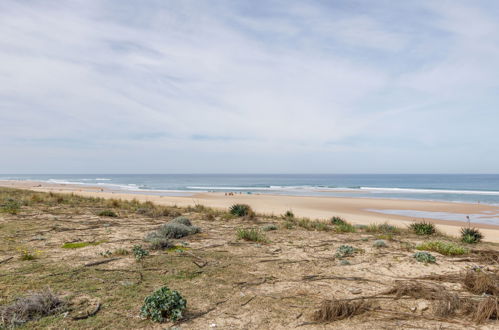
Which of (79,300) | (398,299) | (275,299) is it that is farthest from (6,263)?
(398,299)

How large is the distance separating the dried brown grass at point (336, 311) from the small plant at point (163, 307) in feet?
6.44

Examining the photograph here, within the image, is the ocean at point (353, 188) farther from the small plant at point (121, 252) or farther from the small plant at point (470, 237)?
the small plant at point (121, 252)

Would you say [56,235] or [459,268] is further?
[56,235]

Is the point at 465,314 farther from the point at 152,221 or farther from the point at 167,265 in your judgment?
the point at 152,221

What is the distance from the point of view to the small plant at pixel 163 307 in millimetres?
4328

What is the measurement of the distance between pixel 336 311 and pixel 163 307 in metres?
2.46

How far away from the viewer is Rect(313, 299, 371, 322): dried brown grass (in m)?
4.51

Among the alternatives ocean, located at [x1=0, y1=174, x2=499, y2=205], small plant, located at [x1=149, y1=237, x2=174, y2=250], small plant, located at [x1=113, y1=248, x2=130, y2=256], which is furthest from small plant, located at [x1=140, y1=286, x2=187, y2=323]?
ocean, located at [x1=0, y1=174, x2=499, y2=205]

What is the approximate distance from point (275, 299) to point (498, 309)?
3.28 metres

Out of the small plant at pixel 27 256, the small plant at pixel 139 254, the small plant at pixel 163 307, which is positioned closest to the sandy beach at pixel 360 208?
the small plant at pixel 139 254

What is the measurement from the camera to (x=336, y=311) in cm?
455

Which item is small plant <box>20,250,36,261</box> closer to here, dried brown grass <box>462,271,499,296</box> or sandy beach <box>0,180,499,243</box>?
dried brown grass <box>462,271,499,296</box>

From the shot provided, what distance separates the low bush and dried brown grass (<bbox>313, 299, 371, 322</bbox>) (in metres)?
3.69

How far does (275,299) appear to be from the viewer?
5.22 m
